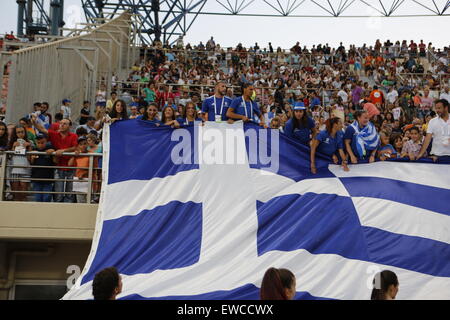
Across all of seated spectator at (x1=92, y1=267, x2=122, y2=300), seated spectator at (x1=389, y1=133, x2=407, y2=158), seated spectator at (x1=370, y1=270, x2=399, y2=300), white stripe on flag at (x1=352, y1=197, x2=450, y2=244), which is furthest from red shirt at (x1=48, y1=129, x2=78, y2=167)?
seated spectator at (x1=370, y1=270, x2=399, y2=300)

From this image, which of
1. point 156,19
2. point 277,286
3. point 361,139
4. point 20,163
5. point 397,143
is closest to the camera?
point 277,286

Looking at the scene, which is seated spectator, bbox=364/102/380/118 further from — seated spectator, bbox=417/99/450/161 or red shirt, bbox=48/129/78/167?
red shirt, bbox=48/129/78/167

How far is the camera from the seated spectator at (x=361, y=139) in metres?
7.33

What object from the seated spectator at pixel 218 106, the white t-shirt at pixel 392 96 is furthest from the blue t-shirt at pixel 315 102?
the seated spectator at pixel 218 106

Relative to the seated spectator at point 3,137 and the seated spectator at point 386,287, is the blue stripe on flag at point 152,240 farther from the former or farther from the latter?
the seated spectator at point 386,287

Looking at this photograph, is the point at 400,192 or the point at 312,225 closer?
the point at 312,225

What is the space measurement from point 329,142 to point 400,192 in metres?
1.12

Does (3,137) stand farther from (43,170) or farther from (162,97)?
(162,97)

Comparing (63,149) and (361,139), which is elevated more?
(361,139)

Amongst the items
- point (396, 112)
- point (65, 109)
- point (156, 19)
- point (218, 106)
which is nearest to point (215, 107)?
point (218, 106)

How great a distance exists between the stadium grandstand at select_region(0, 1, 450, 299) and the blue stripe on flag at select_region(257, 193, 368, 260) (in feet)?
2.91

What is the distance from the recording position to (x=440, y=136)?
24.3ft

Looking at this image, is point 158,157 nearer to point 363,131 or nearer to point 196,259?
point 196,259

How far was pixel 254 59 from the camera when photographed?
74.0ft
